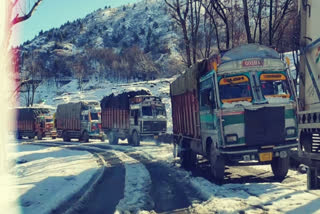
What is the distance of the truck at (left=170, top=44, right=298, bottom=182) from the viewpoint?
9609mm

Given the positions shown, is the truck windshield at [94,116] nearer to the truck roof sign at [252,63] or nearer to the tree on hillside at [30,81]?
the tree on hillside at [30,81]

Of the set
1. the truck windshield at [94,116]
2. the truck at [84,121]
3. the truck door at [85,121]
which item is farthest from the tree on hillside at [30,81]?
the truck windshield at [94,116]

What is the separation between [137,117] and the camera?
2681 centimetres

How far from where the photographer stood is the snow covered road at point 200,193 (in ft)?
24.0

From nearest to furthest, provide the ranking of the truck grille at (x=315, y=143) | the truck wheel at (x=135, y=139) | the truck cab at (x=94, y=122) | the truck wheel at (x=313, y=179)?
the truck grille at (x=315, y=143), the truck wheel at (x=313, y=179), the truck wheel at (x=135, y=139), the truck cab at (x=94, y=122)

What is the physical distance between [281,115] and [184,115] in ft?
17.7

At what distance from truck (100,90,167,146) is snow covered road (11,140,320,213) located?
13006 millimetres

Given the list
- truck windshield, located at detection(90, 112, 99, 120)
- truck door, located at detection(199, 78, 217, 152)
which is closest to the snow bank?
truck door, located at detection(199, 78, 217, 152)

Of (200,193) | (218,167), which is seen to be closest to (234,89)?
(218,167)

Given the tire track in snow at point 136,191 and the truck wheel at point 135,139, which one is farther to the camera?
the truck wheel at point 135,139

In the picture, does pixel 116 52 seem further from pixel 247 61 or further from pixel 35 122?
pixel 247 61

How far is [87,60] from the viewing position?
13688cm

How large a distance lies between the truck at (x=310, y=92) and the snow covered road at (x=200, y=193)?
0.86m

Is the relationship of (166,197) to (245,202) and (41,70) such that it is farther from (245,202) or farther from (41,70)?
(41,70)
